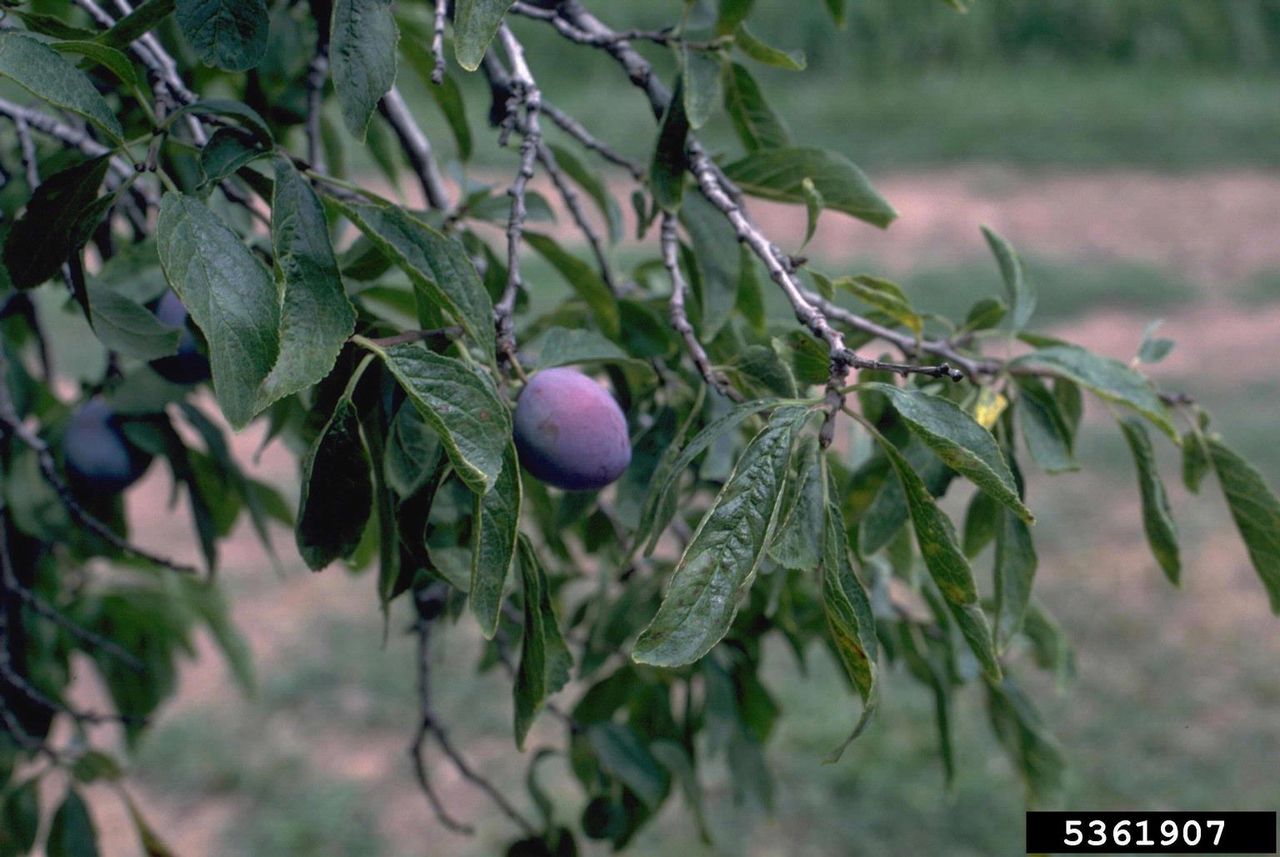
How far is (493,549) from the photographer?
1.62 feet

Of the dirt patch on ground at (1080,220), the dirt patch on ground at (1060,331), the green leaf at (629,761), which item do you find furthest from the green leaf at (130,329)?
the dirt patch on ground at (1080,220)

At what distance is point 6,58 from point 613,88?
635 centimetres

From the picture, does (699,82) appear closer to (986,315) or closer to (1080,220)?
(986,315)

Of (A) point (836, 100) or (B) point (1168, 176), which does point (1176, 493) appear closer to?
(B) point (1168, 176)

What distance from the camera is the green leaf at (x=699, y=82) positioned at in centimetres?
66

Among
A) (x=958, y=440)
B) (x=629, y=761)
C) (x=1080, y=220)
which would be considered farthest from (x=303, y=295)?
(x=1080, y=220)

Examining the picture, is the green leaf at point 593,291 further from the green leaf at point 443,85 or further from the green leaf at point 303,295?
the green leaf at point 303,295

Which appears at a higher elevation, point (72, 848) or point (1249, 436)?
point (72, 848)

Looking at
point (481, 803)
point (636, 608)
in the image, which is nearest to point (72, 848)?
point (636, 608)

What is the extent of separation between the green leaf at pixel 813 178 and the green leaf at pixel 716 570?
0.90 ft

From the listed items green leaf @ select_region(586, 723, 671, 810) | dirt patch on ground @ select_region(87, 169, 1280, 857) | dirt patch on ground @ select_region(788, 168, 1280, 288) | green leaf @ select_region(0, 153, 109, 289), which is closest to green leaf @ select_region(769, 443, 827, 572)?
green leaf @ select_region(0, 153, 109, 289)

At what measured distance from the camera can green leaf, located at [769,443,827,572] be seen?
492mm

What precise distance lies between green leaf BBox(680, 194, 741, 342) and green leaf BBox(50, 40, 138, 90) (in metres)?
0.30

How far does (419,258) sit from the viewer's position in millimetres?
523
